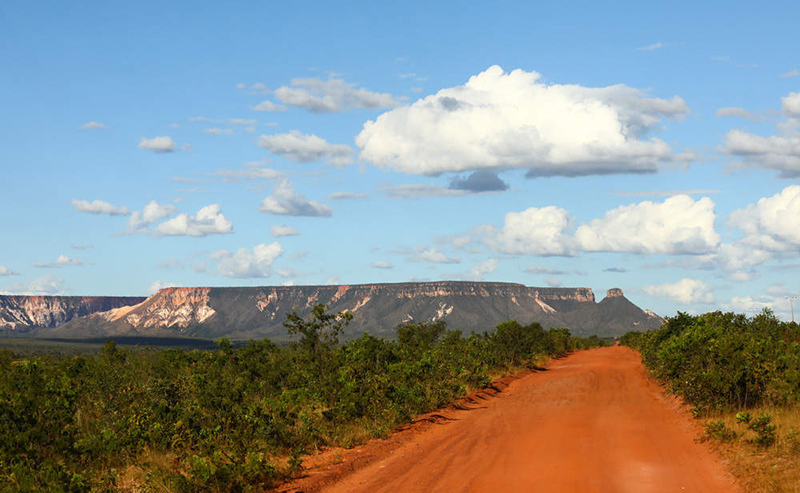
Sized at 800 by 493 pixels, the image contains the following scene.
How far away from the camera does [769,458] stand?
14.3m

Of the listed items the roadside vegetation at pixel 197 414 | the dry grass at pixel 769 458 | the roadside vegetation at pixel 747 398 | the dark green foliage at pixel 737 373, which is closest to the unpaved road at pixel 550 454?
the dry grass at pixel 769 458

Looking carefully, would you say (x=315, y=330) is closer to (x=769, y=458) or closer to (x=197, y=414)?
(x=197, y=414)

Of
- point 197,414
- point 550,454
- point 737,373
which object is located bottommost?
point 550,454

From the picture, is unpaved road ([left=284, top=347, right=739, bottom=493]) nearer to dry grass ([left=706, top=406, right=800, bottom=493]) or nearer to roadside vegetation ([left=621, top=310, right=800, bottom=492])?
dry grass ([left=706, top=406, right=800, bottom=493])

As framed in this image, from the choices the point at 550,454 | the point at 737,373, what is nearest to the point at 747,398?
the point at 737,373

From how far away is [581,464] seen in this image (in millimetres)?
14898

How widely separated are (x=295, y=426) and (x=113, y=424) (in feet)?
14.9

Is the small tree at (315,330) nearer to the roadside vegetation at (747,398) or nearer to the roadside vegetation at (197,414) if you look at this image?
the roadside vegetation at (197,414)

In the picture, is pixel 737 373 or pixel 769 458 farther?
pixel 737 373

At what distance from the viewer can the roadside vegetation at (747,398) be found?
45.3 ft

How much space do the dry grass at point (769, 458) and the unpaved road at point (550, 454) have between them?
1.21 feet

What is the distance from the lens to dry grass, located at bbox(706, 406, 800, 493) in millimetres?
12516

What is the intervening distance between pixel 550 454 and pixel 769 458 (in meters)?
4.49

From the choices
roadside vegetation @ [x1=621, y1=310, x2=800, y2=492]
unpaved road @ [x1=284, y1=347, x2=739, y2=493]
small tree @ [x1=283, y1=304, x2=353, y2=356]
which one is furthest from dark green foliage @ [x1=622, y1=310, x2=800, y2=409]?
small tree @ [x1=283, y1=304, x2=353, y2=356]
